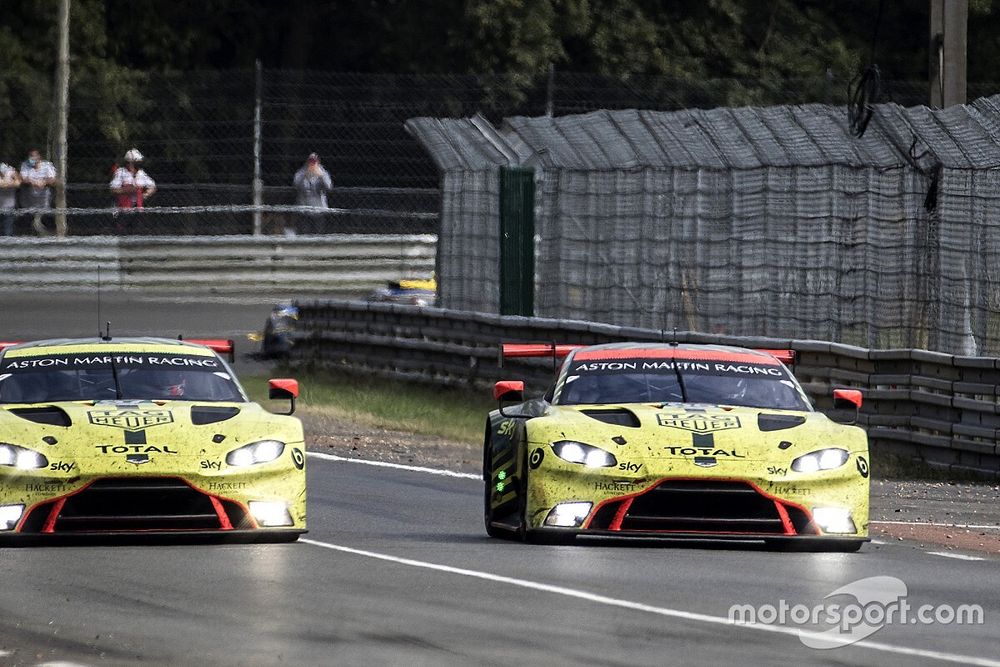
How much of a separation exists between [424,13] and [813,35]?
26.7 ft

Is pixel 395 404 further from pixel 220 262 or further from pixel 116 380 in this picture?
pixel 220 262

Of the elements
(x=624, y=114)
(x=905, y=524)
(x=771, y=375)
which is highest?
(x=624, y=114)

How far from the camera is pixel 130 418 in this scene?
1269 cm

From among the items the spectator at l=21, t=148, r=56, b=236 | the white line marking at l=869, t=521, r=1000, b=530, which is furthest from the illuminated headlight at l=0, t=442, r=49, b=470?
the spectator at l=21, t=148, r=56, b=236

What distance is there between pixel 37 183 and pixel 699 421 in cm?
2271

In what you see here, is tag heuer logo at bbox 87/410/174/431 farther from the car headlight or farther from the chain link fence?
the chain link fence

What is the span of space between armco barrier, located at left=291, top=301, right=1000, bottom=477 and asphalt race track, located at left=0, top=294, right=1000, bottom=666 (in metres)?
4.04

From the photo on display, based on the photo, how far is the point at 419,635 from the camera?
9.48 metres

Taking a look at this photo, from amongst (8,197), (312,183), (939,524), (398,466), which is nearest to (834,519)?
(939,524)

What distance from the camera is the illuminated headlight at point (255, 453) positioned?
12562 mm

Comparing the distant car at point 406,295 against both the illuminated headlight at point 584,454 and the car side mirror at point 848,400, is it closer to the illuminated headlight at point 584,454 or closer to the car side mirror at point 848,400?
the car side mirror at point 848,400

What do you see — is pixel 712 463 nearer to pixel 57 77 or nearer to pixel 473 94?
pixel 473 94

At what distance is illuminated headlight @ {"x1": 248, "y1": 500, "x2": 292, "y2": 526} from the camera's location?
12625 mm

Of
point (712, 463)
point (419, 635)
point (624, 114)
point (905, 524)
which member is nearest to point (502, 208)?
point (624, 114)
